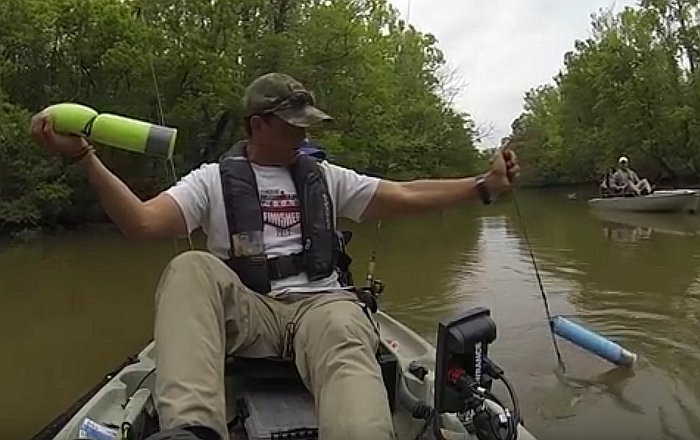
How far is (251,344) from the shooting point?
296 cm

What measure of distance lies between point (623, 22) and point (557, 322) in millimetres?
37866

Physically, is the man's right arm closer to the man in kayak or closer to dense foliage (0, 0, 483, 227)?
the man in kayak

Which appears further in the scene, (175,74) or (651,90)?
(651,90)

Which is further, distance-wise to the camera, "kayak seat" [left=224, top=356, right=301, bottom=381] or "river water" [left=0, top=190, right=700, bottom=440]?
"river water" [left=0, top=190, right=700, bottom=440]

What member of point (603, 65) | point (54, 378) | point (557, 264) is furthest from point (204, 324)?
point (603, 65)

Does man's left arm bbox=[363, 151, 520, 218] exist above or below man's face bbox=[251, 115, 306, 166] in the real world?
below

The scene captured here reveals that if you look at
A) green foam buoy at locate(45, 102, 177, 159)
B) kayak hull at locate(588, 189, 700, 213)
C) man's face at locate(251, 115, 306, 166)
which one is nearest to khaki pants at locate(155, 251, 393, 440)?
green foam buoy at locate(45, 102, 177, 159)

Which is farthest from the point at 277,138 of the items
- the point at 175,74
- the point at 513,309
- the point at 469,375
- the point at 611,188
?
the point at 175,74

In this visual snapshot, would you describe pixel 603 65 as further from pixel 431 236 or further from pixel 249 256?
pixel 249 256

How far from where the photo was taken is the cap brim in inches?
125

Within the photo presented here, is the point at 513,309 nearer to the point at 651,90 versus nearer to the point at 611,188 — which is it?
the point at 611,188

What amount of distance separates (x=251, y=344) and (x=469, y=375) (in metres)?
0.79

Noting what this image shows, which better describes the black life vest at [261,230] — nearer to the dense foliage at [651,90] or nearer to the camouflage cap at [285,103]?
the camouflage cap at [285,103]

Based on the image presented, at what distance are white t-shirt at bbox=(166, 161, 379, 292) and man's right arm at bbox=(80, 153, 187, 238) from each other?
5 cm
